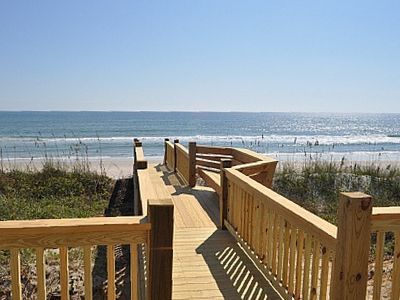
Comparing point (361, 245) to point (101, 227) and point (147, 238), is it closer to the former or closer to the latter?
point (147, 238)

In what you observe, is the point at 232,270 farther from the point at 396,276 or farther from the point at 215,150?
the point at 215,150

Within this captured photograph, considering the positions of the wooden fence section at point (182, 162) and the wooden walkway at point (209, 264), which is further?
the wooden fence section at point (182, 162)

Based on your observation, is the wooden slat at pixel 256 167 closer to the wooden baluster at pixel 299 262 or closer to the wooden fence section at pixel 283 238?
the wooden fence section at pixel 283 238

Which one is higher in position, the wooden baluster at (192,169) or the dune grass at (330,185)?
the wooden baluster at (192,169)

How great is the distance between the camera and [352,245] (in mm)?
2213

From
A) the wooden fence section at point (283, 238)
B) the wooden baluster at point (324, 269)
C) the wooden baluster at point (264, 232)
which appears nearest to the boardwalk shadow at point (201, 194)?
the wooden fence section at point (283, 238)

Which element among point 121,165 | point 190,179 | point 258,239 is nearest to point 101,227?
point 258,239

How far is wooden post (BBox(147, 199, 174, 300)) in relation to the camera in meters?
1.90

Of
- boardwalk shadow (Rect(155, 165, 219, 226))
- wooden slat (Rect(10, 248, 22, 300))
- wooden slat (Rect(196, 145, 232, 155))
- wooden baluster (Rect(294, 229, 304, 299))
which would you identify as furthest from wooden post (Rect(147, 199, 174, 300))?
wooden slat (Rect(196, 145, 232, 155))

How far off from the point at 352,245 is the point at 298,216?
2.25ft

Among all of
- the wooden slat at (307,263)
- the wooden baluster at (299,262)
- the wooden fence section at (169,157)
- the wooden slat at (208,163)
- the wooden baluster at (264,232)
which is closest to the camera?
the wooden slat at (307,263)

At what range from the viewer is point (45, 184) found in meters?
10.9

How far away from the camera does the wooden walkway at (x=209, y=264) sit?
11.6 feet

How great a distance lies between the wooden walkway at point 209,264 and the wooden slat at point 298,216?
2.61 feet
